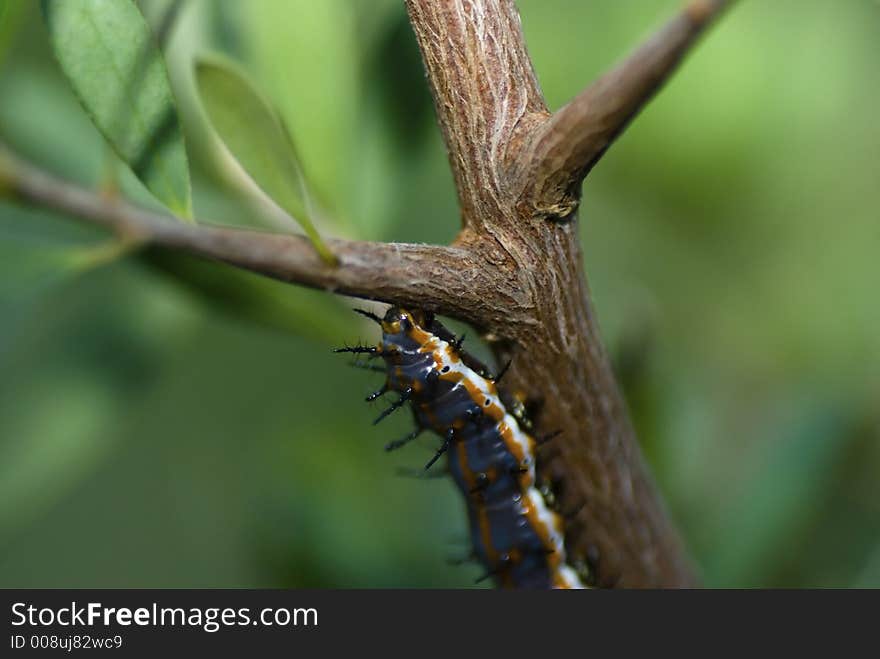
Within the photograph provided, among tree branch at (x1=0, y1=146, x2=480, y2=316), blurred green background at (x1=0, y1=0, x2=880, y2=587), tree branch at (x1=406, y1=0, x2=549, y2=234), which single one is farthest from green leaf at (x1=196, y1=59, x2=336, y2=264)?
blurred green background at (x1=0, y1=0, x2=880, y2=587)

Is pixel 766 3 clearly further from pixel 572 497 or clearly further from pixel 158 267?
pixel 158 267

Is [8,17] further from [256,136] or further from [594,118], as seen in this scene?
[594,118]

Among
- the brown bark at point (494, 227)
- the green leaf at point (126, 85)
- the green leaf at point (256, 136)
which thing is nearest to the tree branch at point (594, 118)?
the brown bark at point (494, 227)

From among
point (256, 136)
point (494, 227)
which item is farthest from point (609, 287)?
point (256, 136)

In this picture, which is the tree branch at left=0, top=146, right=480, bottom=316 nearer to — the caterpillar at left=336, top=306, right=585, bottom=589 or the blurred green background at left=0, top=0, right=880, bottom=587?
the caterpillar at left=336, top=306, right=585, bottom=589

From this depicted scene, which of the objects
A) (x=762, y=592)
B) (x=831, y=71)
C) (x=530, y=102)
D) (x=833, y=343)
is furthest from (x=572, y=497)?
(x=831, y=71)

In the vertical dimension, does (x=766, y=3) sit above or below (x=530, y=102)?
above

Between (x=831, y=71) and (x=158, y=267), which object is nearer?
(x=158, y=267)
